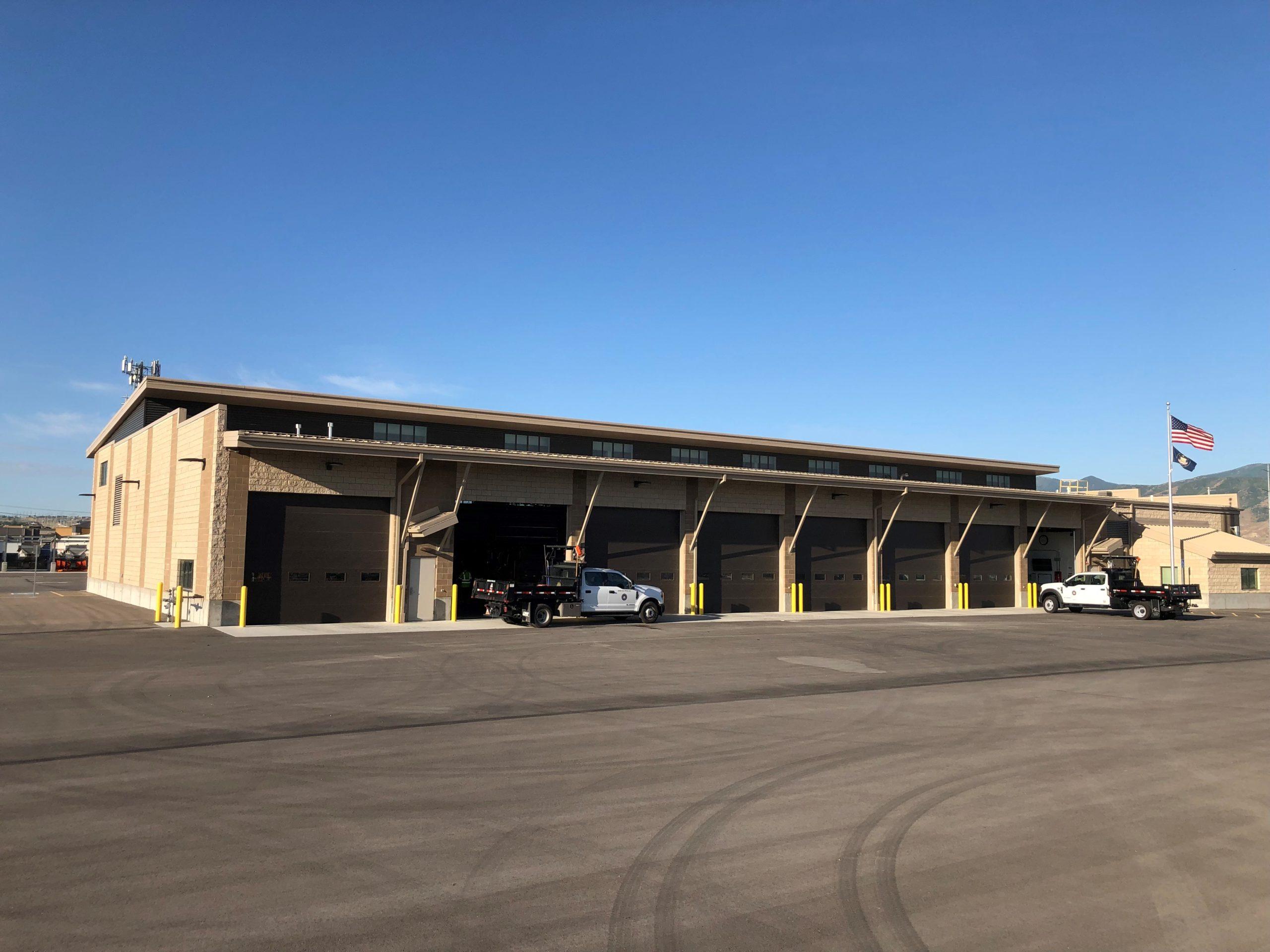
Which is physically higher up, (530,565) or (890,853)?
(530,565)

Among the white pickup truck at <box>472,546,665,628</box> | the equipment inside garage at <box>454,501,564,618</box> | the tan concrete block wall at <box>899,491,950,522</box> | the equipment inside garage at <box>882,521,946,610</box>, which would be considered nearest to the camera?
the white pickup truck at <box>472,546,665,628</box>

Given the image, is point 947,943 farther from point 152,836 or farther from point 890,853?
point 152,836

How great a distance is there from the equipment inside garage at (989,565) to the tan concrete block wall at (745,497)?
11845 mm

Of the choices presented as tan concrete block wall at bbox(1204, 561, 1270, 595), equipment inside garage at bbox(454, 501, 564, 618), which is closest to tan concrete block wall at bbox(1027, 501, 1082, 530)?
tan concrete block wall at bbox(1204, 561, 1270, 595)

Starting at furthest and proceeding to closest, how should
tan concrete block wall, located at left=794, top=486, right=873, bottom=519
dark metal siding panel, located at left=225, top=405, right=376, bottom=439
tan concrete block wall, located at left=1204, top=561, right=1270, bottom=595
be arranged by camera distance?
tan concrete block wall, located at left=1204, top=561, right=1270, bottom=595 → tan concrete block wall, located at left=794, top=486, right=873, bottom=519 → dark metal siding panel, located at left=225, top=405, right=376, bottom=439

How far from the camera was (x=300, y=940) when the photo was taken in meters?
5.26

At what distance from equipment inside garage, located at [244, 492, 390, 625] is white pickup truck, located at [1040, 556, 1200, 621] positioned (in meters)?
30.5

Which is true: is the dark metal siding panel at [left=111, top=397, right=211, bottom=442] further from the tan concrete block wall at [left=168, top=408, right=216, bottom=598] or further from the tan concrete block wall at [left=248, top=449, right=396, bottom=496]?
the tan concrete block wall at [left=248, top=449, right=396, bottom=496]

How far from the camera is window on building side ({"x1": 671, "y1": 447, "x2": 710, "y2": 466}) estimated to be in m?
42.5

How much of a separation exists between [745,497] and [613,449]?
7.14 m

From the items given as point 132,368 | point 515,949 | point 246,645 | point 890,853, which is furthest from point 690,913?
point 132,368

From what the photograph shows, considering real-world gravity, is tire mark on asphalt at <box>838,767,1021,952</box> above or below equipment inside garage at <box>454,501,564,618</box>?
below

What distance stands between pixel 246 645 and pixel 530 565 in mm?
12919

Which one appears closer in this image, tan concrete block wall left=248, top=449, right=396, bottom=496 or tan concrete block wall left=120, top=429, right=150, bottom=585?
tan concrete block wall left=248, top=449, right=396, bottom=496
